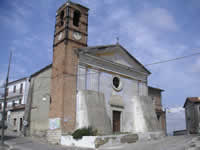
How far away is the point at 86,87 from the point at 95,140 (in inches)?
194

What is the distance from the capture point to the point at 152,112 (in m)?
21.6

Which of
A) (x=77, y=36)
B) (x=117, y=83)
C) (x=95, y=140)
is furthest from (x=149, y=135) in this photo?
(x=77, y=36)

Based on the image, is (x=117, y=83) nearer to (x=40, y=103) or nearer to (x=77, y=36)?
(x=77, y=36)

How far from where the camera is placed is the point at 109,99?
63.2 ft

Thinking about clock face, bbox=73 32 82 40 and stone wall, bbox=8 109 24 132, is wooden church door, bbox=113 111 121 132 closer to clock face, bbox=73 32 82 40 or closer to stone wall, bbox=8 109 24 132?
clock face, bbox=73 32 82 40

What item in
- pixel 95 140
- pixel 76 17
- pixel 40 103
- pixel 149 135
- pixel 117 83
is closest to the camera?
pixel 95 140

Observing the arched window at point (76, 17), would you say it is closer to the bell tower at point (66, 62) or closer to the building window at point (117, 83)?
the bell tower at point (66, 62)

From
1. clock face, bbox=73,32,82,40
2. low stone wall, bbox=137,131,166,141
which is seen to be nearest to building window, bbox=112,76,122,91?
low stone wall, bbox=137,131,166,141

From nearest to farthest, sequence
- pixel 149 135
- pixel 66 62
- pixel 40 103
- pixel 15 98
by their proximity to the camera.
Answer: pixel 66 62, pixel 149 135, pixel 40 103, pixel 15 98

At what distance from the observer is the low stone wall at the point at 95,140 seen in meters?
13.9

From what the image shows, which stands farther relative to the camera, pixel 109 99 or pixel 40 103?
pixel 40 103

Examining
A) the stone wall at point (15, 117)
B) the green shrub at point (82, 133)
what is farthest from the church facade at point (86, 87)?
the stone wall at point (15, 117)

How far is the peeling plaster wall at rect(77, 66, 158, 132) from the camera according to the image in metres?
16.6

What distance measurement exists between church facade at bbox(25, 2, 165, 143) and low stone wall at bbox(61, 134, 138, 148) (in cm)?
90
